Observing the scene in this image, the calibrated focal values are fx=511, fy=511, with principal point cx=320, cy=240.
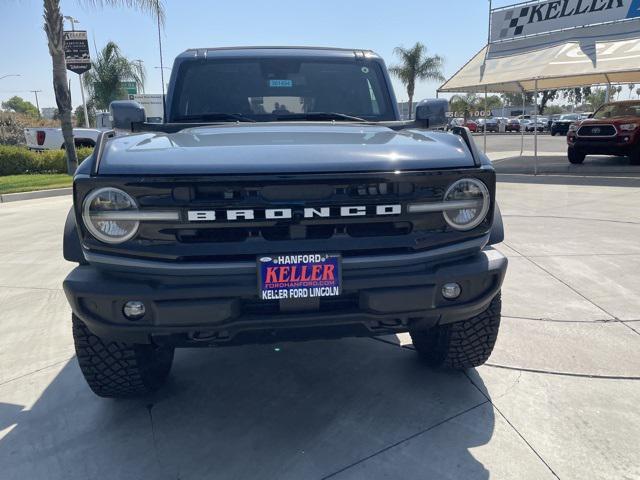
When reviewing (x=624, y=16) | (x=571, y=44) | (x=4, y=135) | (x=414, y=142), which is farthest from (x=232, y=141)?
(x=4, y=135)

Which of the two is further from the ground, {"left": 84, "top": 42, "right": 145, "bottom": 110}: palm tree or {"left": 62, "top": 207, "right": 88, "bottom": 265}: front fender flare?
{"left": 84, "top": 42, "right": 145, "bottom": 110}: palm tree

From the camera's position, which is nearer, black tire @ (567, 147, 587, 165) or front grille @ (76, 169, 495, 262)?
front grille @ (76, 169, 495, 262)

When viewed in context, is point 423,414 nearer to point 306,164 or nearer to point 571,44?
point 306,164

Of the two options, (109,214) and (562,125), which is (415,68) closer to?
(562,125)

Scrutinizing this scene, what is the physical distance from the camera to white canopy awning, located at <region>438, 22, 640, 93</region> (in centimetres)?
1226

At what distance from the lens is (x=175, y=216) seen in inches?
77.7

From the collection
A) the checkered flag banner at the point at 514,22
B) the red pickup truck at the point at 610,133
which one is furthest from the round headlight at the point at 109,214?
the checkered flag banner at the point at 514,22

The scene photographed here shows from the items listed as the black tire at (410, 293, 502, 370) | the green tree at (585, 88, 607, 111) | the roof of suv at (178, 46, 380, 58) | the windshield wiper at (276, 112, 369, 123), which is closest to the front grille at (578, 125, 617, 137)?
the roof of suv at (178, 46, 380, 58)

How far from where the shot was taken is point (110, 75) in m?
29.2

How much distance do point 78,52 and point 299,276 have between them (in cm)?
2067

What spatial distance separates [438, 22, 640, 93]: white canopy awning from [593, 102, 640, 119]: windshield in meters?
0.85

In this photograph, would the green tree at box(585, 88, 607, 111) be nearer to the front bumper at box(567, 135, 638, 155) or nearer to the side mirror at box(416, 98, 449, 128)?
the front bumper at box(567, 135, 638, 155)

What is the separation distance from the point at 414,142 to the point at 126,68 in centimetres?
3088

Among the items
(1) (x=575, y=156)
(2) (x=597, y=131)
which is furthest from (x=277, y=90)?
(1) (x=575, y=156)
